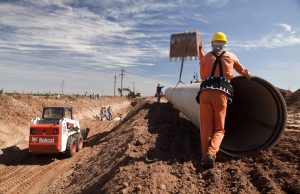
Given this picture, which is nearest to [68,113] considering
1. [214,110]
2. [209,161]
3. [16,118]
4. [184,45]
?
[184,45]

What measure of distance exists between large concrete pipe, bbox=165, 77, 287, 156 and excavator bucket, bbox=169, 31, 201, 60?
29.8 feet

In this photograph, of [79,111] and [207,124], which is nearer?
[207,124]

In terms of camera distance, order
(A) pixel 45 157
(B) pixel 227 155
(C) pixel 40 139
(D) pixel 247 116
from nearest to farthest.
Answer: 1. (B) pixel 227 155
2. (D) pixel 247 116
3. (C) pixel 40 139
4. (A) pixel 45 157

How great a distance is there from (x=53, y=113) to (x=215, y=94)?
30.4 feet

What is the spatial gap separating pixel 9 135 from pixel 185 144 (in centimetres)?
1387

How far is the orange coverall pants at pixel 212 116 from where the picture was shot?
611cm

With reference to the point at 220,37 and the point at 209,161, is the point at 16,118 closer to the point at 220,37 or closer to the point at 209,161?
the point at 220,37

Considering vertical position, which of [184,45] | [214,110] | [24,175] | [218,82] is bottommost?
[24,175]

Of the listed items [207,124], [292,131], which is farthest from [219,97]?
[292,131]

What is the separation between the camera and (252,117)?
768 centimetres

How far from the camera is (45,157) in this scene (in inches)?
570

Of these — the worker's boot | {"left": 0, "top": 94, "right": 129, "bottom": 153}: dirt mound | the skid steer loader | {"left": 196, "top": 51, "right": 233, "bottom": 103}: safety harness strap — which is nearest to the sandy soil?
the worker's boot

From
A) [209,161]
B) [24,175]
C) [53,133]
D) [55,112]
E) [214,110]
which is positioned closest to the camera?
[209,161]

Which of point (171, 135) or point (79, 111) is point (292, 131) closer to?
point (171, 135)
